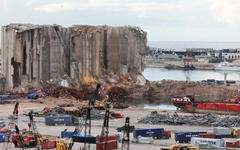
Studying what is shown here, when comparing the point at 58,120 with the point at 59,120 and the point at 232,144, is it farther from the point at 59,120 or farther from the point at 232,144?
the point at 232,144

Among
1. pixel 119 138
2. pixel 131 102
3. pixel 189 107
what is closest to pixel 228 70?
pixel 131 102

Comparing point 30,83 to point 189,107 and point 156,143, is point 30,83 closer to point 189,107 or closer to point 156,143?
point 189,107

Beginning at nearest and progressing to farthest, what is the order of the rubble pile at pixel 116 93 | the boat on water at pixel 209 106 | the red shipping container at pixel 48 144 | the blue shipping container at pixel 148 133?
the red shipping container at pixel 48 144 → the blue shipping container at pixel 148 133 → the boat on water at pixel 209 106 → the rubble pile at pixel 116 93

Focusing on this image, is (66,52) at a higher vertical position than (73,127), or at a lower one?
higher

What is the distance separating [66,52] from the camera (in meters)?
66.3

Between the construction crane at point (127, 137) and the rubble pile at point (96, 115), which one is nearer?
the construction crane at point (127, 137)

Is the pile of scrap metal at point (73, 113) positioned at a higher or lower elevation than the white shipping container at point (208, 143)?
lower

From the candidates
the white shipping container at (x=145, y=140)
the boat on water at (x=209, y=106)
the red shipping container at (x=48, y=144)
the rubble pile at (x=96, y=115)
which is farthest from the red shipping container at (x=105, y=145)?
the boat on water at (x=209, y=106)

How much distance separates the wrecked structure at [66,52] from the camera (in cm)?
6209

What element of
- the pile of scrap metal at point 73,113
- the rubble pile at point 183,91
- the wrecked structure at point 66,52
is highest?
the wrecked structure at point 66,52

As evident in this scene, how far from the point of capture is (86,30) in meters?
66.4

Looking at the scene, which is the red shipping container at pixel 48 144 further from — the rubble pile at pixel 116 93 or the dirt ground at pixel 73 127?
the rubble pile at pixel 116 93

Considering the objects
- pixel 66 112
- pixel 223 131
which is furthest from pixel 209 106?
pixel 223 131

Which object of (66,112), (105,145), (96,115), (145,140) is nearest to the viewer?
(105,145)
